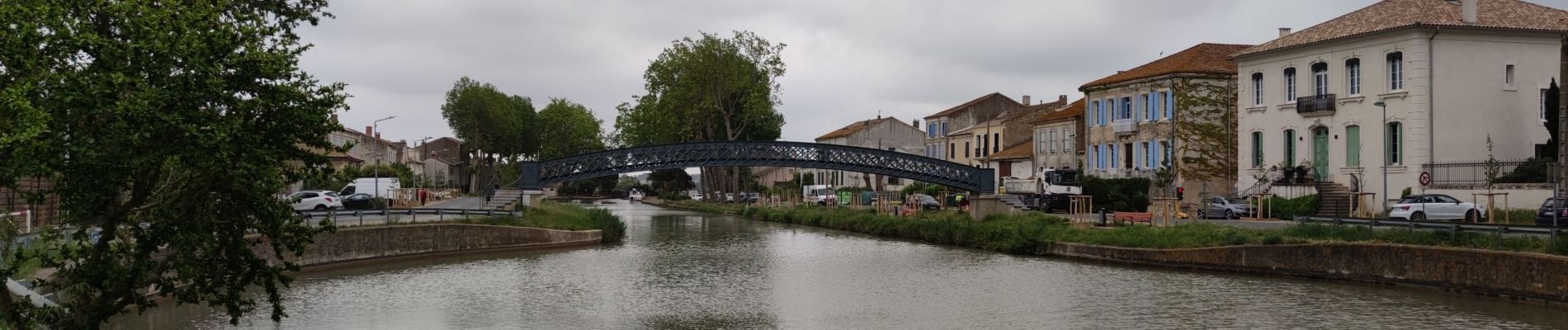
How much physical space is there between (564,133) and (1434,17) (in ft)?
283

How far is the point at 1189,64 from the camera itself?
55312mm

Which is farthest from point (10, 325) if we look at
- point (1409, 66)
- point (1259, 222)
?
point (1409, 66)

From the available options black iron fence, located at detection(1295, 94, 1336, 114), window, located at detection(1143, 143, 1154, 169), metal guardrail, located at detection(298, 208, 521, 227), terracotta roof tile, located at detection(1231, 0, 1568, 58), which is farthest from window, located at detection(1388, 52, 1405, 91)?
metal guardrail, located at detection(298, 208, 521, 227)

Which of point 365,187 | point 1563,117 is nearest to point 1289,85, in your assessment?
point 1563,117

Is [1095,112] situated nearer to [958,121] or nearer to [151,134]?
[958,121]

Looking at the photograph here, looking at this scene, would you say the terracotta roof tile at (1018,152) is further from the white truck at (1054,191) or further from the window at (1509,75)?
the window at (1509,75)

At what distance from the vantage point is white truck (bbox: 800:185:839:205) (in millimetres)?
70000

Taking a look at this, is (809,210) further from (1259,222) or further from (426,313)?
(426,313)

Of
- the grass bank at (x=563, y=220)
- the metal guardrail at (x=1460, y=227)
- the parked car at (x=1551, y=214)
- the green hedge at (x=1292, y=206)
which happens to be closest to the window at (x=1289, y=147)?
the green hedge at (x=1292, y=206)

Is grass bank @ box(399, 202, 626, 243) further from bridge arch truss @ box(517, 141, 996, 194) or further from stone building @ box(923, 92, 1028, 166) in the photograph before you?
stone building @ box(923, 92, 1028, 166)

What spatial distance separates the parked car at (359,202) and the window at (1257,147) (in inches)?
1503

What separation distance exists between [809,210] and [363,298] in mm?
39120

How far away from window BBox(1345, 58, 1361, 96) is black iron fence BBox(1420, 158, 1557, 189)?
14.5 ft

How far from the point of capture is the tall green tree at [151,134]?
37.2 ft
